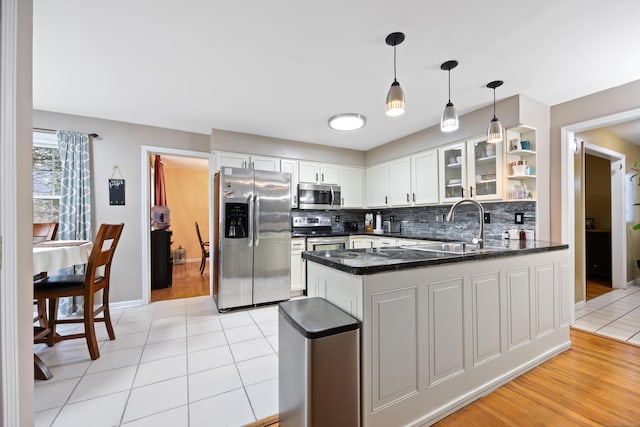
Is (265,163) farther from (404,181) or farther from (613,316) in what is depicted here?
(613,316)

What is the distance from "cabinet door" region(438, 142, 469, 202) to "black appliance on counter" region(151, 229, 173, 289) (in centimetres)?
→ 448

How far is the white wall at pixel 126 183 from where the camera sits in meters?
3.36

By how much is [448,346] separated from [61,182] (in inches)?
170

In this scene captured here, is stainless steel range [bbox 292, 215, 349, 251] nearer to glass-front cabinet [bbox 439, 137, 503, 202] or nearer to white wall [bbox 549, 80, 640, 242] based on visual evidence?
glass-front cabinet [bbox 439, 137, 503, 202]

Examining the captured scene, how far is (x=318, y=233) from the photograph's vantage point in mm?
4449

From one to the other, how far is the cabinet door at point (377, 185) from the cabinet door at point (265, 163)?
1761mm

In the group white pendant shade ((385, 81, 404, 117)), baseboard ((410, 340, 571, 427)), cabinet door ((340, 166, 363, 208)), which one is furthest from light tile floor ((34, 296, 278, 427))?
cabinet door ((340, 166, 363, 208))

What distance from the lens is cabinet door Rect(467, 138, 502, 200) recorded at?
2.90m

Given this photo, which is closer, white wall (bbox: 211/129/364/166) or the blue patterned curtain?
the blue patterned curtain

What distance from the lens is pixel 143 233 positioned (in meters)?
3.59

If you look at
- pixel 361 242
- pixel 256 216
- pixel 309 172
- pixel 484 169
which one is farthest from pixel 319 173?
pixel 484 169

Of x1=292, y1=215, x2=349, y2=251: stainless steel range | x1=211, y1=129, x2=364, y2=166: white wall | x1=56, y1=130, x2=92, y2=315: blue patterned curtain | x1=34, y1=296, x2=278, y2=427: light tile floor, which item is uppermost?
x1=211, y1=129, x2=364, y2=166: white wall

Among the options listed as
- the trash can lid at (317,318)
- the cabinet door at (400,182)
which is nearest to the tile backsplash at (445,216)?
the cabinet door at (400,182)

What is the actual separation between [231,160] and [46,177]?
216 cm
